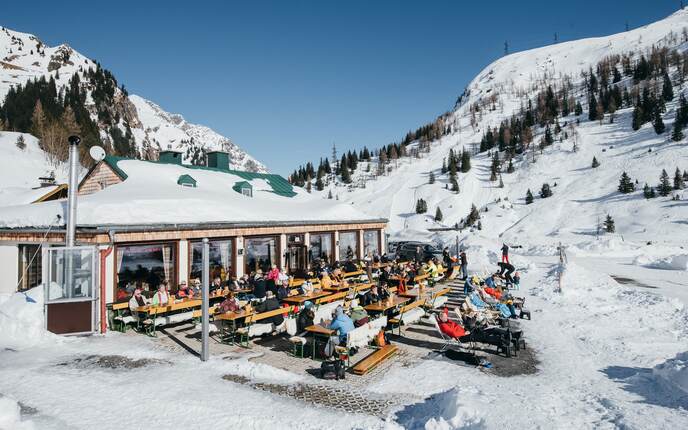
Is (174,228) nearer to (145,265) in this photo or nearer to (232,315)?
(145,265)

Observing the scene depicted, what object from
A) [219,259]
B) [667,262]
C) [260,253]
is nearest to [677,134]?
[667,262]

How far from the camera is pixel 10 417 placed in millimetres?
5750

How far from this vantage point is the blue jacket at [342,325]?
28.7ft

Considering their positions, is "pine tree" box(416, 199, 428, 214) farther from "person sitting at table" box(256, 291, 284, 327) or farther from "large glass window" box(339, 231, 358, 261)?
"person sitting at table" box(256, 291, 284, 327)

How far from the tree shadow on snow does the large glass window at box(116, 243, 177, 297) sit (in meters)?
12.7

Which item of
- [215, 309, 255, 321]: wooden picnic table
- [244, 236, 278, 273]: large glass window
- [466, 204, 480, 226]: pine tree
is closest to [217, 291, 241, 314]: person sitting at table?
[215, 309, 255, 321]: wooden picnic table

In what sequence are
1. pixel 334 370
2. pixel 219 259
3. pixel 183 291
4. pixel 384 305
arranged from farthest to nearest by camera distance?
pixel 219 259
pixel 183 291
pixel 384 305
pixel 334 370

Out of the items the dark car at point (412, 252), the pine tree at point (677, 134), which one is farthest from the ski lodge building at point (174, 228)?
the pine tree at point (677, 134)

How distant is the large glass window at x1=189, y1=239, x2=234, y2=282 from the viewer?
16062 mm

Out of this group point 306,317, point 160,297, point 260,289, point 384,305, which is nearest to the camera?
point 306,317

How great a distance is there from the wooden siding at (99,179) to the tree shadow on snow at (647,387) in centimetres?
2169

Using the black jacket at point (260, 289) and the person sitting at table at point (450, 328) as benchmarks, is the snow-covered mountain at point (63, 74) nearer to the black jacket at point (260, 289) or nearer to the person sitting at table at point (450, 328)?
the black jacket at point (260, 289)

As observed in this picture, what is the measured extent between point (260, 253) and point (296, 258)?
7.85 ft

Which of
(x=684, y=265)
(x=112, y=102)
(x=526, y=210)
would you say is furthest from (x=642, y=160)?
(x=112, y=102)
